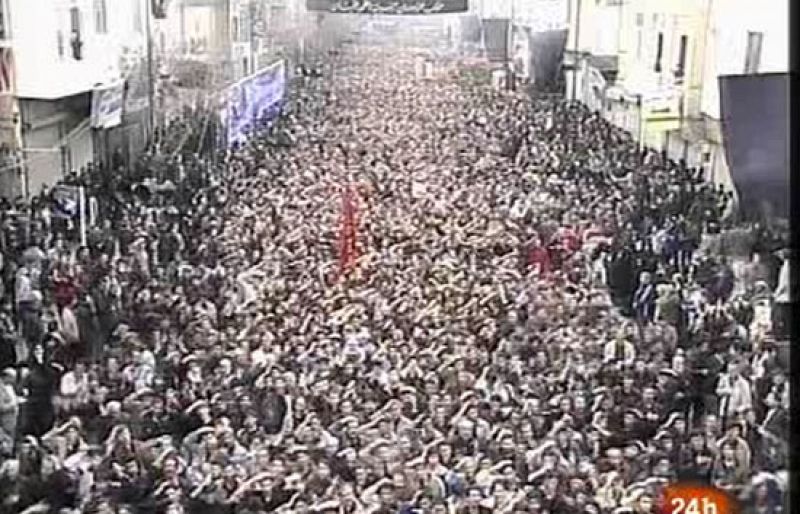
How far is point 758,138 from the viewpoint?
1.56m

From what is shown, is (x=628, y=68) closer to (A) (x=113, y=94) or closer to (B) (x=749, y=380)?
(B) (x=749, y=380)

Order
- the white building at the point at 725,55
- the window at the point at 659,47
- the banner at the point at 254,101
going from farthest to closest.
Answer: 1. the banner at the point at 254,101
2. the window at the point at 659,47
3. the white building at the point at 725,55

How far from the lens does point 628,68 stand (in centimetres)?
169

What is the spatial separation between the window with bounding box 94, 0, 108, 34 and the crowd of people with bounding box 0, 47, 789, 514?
0.19 meters

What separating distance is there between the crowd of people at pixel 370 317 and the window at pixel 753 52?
17 centimetres

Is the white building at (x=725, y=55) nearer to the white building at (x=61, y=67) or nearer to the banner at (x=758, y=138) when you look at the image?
the banner at (x=758, y=138)

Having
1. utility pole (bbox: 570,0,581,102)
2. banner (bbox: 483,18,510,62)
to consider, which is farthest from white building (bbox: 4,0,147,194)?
utility pole (bbox: 570,0,581,102)

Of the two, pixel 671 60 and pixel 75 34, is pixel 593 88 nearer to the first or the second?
pixel 671 60

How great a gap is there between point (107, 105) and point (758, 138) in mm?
846

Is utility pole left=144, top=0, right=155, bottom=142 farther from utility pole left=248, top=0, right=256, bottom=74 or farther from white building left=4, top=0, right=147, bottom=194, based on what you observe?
utility pole left=248, top=0, right=256, bottom=74

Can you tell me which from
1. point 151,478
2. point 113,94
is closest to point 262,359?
point 151,478

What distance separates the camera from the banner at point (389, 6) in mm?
1682

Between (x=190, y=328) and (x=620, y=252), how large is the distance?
59 centimetres

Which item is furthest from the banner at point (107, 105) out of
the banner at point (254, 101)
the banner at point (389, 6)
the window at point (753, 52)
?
the window at point (753, 52)
